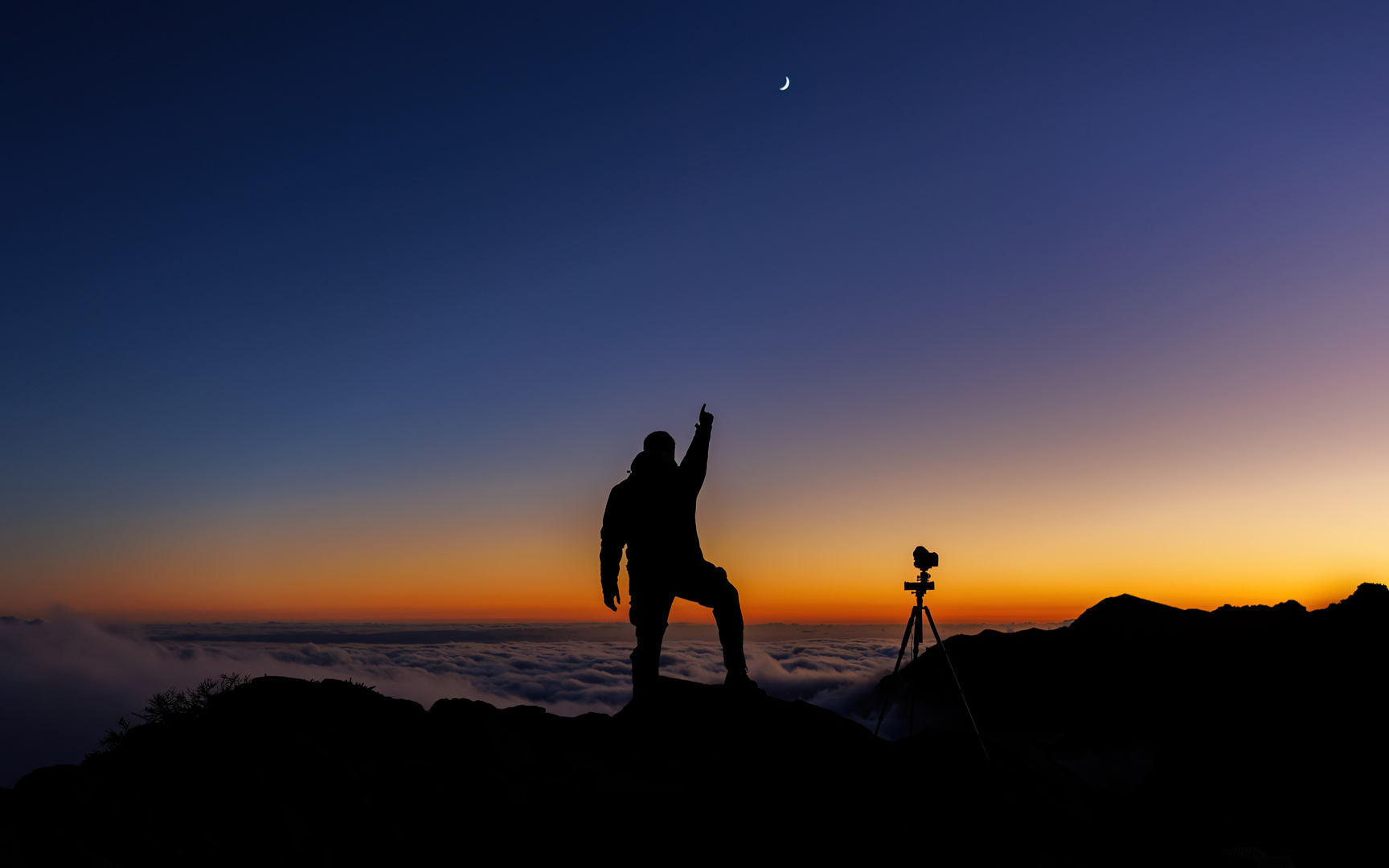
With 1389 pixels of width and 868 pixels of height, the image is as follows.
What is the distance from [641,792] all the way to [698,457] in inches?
155

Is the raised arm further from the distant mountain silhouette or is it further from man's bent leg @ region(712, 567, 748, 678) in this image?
the distant mountain silhouette

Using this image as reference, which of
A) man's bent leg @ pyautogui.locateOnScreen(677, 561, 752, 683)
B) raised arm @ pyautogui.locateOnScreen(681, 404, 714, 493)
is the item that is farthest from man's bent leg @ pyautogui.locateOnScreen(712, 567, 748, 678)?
raised arm @ pyautogui.locateOnScreen(681, 404, 714, 493)

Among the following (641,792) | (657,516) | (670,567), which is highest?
(657,516)

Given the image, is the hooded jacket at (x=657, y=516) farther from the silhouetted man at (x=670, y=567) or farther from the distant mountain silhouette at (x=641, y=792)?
the distant mountain silhouette at (x=641, y=792)

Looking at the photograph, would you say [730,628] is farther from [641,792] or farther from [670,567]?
[641,792]

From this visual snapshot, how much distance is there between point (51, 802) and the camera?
4.85 metres

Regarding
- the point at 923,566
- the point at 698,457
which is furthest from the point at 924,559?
the point at 698,457

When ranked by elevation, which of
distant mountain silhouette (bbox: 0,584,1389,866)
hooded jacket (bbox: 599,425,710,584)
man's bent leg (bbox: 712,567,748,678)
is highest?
hooded jacket (bbox: 599,425,710,584)

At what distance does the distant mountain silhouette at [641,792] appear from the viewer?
493 centimetres

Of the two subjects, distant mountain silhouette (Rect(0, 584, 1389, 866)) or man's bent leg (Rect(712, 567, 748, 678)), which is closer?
distant mountain silhouette (Rect(0, 584, 1389, 866))

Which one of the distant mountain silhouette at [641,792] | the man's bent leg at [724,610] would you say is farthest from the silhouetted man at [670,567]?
the distant mountain silhouette at [641,792]

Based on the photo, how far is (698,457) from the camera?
8.65 meters

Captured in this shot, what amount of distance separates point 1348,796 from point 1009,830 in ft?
21.9

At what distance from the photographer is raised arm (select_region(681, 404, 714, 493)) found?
8.59m
